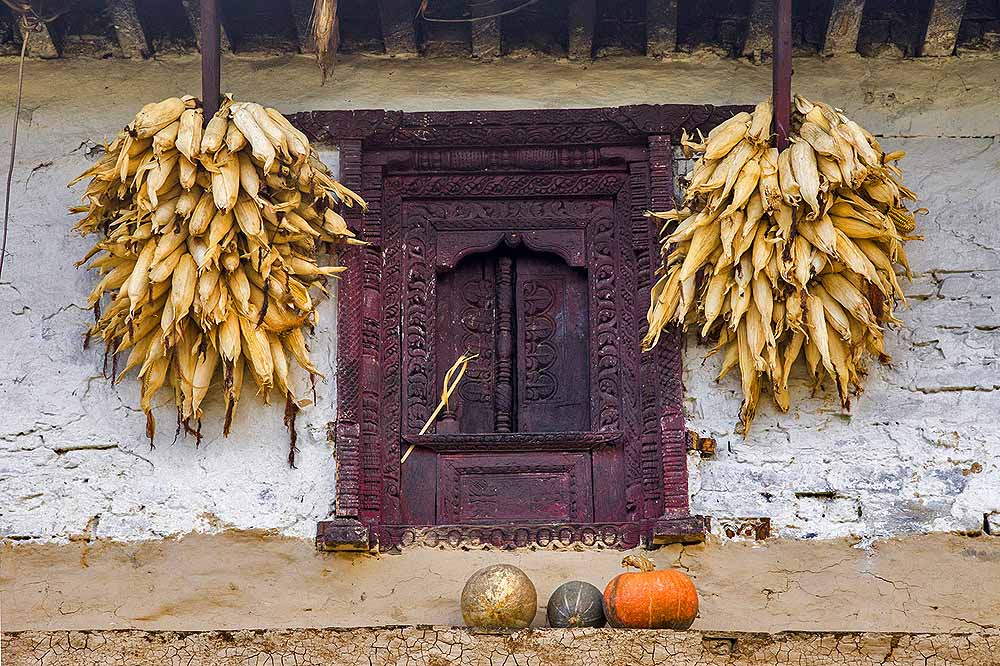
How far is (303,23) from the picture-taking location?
5.69m

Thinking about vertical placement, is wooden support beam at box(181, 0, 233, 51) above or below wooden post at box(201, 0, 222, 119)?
above

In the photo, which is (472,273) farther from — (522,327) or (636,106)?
(636,106)

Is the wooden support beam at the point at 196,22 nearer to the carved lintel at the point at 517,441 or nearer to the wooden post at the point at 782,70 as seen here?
the carved lintel at the point at 517,441

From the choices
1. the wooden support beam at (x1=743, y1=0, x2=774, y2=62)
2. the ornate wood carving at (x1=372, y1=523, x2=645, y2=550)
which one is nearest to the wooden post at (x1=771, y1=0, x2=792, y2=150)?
the wooden support beam at (x1=743, y1=0, x2=774, y2=62)

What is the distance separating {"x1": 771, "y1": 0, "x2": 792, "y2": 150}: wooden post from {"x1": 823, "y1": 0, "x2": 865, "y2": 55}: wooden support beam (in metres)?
0.27

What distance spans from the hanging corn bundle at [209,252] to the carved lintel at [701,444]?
108cm

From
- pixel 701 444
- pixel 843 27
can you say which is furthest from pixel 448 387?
pixel 843 27

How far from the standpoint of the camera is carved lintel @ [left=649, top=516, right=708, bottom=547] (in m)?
5.13

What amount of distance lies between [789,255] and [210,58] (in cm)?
171

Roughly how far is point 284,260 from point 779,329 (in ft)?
4.59

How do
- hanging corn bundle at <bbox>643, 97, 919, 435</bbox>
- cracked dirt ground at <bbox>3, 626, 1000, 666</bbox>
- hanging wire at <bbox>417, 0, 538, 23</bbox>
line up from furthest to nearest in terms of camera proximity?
hanging wire at <bbox>417, 0, 538, 23</bbox> → hanging corn bundle at <bbox>643, 97, 919, 435</bbox> → cracked dirt ground at <bbox>3, 626, 1000, 666</bbox>

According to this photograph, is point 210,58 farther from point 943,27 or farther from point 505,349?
point 943,27

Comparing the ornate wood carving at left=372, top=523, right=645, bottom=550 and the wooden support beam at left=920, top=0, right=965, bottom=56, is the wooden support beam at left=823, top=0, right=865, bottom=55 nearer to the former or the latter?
the wooden support beam at left=920, top=0, right=965, bottom=56

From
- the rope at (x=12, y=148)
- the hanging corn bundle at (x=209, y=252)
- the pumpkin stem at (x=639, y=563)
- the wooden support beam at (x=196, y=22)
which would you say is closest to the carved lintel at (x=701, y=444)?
the pumpkin stem at (x=639, y=563)
